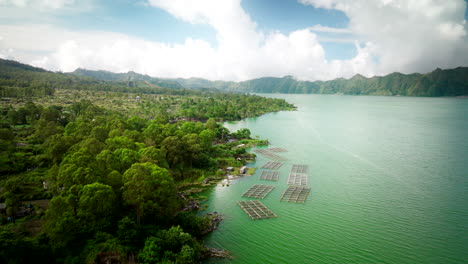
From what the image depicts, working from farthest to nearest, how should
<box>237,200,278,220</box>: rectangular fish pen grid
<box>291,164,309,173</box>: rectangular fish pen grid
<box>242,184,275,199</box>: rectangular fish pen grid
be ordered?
<box>291,164,309,173</box>: rectangular fish pen grid → <box>242,184,275,199</box>: rectangular fish pen grid → <box>237,200,278,220</box>: rectangular fish pen grid

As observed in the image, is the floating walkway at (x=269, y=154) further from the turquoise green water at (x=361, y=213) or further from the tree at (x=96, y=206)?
the tree at (x=96, y=206)

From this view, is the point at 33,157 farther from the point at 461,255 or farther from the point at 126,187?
the point at 461,255

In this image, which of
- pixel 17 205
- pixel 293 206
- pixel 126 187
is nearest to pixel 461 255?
pixel 293 206

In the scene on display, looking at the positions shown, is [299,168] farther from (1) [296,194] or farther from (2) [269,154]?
(1) [296,194]

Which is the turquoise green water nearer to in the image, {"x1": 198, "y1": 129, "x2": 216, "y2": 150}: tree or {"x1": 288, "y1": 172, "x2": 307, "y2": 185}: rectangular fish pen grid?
{"x1": 288, "y1": 172, "x2": 307, "y2": 185}: rectangular fish pen grid

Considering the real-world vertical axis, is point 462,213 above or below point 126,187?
below

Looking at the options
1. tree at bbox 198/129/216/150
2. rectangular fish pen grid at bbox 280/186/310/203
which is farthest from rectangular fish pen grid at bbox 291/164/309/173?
tree at bbox 198/129/216/150
